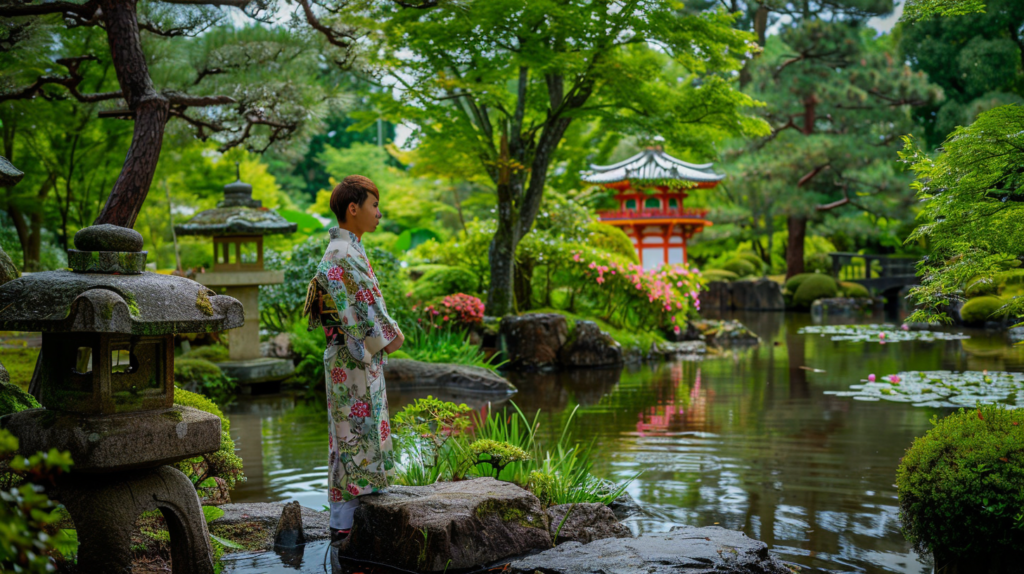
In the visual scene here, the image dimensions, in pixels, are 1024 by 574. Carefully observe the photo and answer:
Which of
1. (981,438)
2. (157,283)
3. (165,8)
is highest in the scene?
(165,8)

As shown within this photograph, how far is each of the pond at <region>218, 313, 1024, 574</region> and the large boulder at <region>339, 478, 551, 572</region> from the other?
388 mm

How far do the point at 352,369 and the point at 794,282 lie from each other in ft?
82.7

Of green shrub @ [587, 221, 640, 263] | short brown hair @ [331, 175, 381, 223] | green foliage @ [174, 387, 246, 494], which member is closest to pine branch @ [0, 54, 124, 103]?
green foliage @ [174, 387, 246, 494]

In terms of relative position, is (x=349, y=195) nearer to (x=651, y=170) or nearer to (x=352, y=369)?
(x=352, y=369)

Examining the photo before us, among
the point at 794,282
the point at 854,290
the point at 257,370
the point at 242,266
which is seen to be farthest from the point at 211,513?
the point at 794,282

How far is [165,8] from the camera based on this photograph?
7590 mm

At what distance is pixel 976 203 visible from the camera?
11.9ft

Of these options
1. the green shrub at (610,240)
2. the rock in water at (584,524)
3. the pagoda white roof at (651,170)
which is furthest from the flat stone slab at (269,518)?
the pagoda white roof at (651,170)

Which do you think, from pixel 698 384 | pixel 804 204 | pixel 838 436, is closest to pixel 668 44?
pixel 698 384

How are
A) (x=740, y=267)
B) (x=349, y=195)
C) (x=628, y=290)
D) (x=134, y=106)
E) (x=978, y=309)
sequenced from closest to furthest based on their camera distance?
(x=349, y=195) < (x=134, y=106) < (x=628, y=290) < (x=978, y=309) < (x=740, y=267)

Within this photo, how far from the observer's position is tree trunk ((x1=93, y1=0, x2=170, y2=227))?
4668 mm

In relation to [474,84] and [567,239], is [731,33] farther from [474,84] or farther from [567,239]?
[567,239]

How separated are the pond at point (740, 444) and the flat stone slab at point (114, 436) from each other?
935mm

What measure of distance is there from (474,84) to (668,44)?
3.08 m
